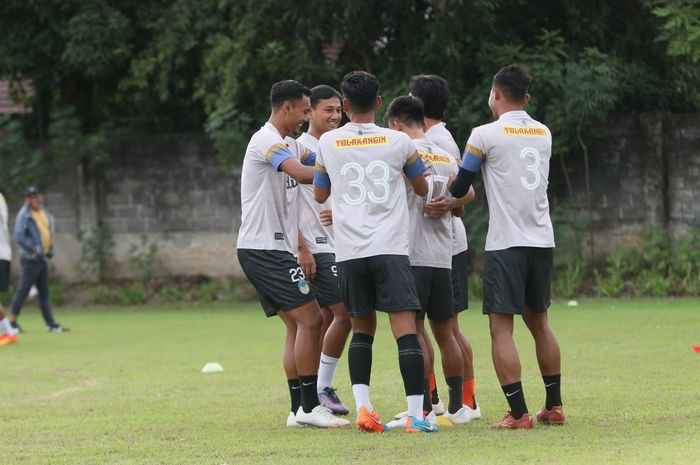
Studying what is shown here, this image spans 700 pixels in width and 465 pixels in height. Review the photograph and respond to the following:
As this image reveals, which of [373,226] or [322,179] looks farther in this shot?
[322,179]

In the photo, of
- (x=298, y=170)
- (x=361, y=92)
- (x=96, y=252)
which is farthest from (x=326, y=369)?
(x=96, y=252)

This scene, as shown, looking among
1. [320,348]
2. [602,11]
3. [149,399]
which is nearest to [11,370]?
[149,399]

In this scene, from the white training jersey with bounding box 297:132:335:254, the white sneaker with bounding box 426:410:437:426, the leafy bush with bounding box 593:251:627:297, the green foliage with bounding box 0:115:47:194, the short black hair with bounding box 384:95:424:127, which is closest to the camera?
the white sneaker with bounding box 426:410:437:426

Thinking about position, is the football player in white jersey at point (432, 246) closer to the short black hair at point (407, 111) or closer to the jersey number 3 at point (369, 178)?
the short black hair at point (407, 111)

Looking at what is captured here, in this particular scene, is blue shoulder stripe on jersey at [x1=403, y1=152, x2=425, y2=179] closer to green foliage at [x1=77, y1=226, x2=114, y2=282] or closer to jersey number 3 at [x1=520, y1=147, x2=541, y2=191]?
jersey number 3 at [x1=520, y1=147, x2=541, y2=191]

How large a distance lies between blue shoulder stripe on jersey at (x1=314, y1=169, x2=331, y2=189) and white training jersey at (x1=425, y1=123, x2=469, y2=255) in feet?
2.80

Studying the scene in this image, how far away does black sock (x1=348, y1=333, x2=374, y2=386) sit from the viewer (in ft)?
25.6

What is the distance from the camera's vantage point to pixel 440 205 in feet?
25.9

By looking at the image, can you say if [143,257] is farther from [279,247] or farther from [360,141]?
[360,141]

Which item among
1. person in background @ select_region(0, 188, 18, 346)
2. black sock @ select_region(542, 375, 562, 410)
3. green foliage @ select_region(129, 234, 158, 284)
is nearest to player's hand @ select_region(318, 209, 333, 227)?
black sock @ select_region(542, 375, 562, 410)

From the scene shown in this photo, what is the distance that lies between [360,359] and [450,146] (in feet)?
5.13

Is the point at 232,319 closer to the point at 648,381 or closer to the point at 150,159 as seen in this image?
the point at 150,159

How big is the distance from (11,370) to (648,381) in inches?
257

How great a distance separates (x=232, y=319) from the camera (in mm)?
18547
